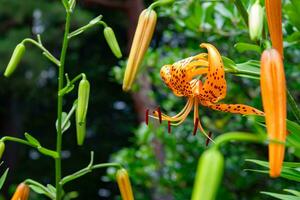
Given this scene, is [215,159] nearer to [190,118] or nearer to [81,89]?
[81,89]

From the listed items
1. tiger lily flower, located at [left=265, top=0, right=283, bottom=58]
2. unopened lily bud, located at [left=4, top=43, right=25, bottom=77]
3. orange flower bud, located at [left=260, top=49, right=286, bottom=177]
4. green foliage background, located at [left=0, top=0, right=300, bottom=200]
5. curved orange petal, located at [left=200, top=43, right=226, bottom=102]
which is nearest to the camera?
orange flower bud, located at [left=260, top=49, right=286, bottom=177]

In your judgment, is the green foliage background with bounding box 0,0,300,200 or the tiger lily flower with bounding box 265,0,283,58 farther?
the green foliage background with bounding box 0,0,300,200

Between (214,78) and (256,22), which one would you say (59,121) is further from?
(256,22)

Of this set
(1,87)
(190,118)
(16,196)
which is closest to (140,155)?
(190,118)

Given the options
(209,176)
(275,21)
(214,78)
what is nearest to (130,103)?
(214,78)

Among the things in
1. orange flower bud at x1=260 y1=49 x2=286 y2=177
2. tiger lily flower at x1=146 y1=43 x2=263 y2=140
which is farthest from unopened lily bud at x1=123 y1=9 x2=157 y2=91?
Answer: orange flower bud at x1=260 y1=49 x2=286 y2=177

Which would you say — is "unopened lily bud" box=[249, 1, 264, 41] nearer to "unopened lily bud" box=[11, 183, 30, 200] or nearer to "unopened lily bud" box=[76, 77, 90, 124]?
"unopened lily bud" box=[76, 77, 90, 124]

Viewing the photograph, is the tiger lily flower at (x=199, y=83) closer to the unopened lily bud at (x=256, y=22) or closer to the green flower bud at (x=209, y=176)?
the unopened lily bud at (x=256, y=22)

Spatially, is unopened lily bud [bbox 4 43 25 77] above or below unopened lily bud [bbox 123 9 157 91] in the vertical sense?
below

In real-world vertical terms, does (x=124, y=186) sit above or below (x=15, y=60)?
below
